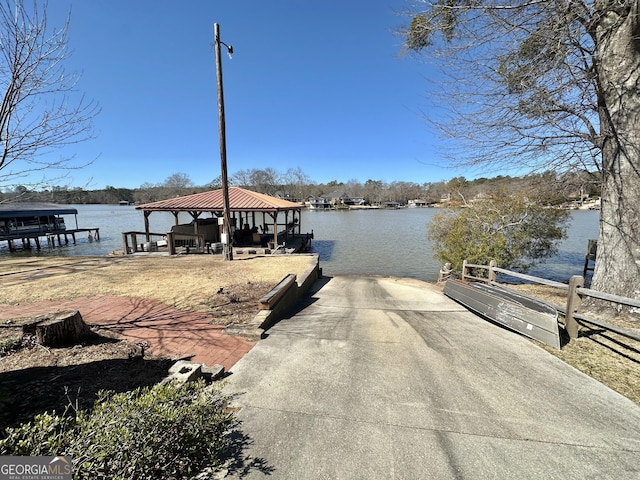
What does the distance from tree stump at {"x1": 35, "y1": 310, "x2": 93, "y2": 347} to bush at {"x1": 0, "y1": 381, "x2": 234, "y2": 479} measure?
2.09 metres

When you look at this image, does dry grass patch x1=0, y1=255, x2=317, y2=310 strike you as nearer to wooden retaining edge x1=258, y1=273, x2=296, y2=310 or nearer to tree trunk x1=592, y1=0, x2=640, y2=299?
wooden retaining edge x1=258, y1=273, x2=296, y2=310

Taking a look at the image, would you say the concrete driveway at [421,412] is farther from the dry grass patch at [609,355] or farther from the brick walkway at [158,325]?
the brick walkway at [158,325]

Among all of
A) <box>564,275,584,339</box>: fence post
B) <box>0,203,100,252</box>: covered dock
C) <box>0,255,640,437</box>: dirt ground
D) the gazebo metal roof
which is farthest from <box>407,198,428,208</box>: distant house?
<box>564,275,584,339</box>: fence post

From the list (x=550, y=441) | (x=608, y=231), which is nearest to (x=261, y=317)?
(x=550, y=441)

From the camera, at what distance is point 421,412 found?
273cm

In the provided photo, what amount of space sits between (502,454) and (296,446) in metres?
1.63

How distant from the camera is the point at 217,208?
1605 centimetres

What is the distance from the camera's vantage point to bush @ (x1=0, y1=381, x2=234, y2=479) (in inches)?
57.6

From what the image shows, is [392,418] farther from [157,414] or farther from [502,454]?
[157,414]

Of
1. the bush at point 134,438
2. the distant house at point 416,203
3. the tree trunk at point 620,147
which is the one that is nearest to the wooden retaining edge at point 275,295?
the bush at point 134,438

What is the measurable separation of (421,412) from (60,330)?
437cm

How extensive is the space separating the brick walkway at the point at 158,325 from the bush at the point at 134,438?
5.19ft

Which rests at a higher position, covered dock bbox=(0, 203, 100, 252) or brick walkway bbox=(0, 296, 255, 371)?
covered dock bbox=(0, 203, 100, 252)

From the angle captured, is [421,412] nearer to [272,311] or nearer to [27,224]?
[272,311]
